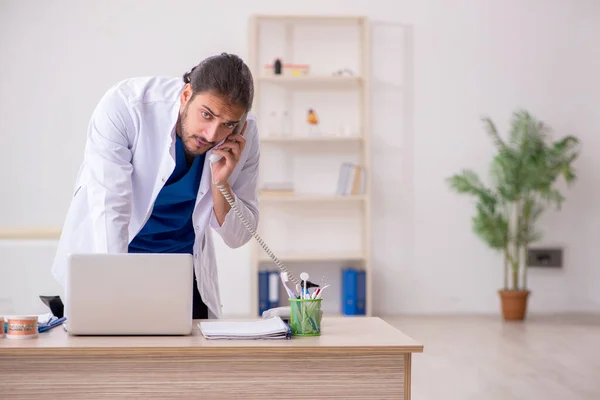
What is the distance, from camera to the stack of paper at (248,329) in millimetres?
1826

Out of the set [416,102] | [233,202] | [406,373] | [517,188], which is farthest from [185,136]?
[416,102]

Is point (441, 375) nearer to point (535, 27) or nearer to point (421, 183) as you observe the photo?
point (421, 183)

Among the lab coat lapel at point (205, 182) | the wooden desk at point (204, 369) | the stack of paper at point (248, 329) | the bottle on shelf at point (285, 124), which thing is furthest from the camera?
the bottle on shelf at point (285, 124)

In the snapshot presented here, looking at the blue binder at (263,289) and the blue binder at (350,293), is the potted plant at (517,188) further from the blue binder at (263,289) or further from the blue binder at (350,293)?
the blue binder at (263,289)

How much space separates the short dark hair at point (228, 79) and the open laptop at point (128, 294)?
0.45m

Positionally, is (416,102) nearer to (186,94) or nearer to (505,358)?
(505,358)

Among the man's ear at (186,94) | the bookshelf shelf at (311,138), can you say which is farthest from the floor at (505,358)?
the man's ear at (186,94)

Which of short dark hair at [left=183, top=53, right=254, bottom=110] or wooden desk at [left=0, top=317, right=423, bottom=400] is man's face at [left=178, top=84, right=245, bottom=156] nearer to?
short dark hair at [left=183, top=53, right=254, bottom=110]

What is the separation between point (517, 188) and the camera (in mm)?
6324

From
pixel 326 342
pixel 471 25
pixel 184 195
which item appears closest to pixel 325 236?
pixel 471 25

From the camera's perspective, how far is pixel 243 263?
667 centimetres

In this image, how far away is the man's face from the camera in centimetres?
207

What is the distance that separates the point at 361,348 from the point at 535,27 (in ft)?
18.6

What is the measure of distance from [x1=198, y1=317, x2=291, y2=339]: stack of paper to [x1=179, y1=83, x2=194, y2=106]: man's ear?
1.99ft
